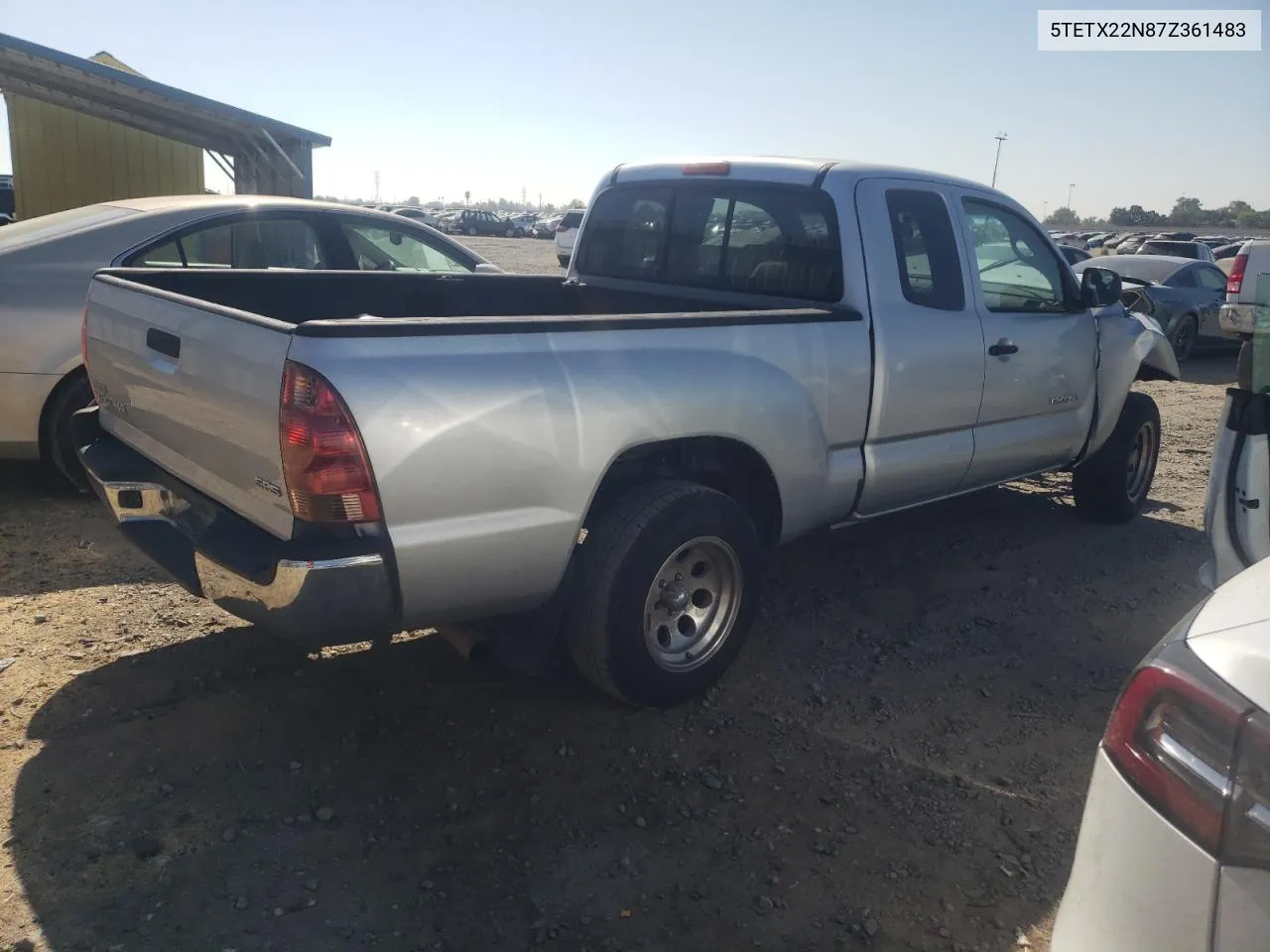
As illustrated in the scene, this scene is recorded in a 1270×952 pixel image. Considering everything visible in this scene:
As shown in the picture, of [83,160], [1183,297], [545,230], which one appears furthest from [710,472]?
[545,230]

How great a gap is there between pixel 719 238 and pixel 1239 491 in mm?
2395

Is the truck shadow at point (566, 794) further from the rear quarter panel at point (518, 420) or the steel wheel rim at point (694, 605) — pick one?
the rear quarter panel at point (518, 420)

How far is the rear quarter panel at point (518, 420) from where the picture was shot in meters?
2.71

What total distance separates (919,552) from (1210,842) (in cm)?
404

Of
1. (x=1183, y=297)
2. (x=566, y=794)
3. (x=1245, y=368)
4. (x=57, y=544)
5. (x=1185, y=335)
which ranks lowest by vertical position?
(x=566, y=794)

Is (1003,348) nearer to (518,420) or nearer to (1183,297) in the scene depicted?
(518,420)

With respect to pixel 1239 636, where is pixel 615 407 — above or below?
above

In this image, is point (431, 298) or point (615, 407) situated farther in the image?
point (431, 298)

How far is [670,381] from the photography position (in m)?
3.35

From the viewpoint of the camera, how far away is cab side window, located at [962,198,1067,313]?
16.1ft

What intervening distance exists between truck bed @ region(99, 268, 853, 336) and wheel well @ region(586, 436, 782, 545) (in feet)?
1.47

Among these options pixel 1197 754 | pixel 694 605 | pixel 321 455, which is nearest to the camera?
pixel 1197 754

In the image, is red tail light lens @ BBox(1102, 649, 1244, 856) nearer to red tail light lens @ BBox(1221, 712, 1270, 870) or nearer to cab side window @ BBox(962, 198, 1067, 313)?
red tail light lens @ BBox(1221, 712, 1270, 870)

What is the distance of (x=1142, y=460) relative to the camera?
6.23m
